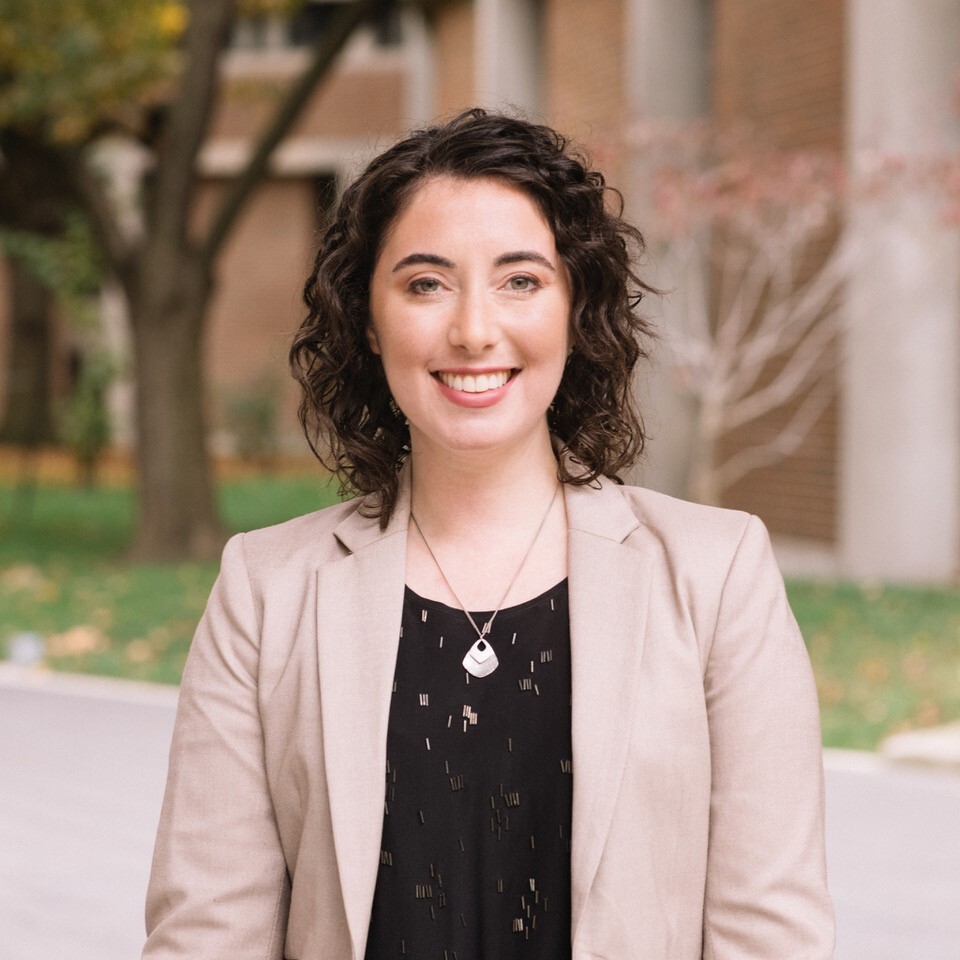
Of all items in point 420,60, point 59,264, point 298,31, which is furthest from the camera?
point 298,31

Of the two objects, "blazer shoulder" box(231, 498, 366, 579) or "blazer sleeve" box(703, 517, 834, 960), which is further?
"blazer shoulder" box(231, 498, 366, 579)

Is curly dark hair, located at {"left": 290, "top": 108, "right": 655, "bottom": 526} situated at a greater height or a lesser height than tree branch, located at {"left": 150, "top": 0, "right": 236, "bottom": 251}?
lesser

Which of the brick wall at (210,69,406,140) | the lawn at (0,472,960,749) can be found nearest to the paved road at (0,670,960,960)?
the lawn at (0,472,960,749)

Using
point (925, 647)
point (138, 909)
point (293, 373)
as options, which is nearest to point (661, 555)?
point (293, 373)

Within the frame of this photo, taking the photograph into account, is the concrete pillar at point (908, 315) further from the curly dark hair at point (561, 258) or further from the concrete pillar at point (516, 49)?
the curly dark hair at point (561, 258)

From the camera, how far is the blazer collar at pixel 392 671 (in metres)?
2.08

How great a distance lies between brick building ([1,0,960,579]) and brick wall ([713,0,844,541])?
0.02m

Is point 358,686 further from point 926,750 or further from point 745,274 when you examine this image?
point 745,274

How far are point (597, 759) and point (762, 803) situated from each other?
0.68ft

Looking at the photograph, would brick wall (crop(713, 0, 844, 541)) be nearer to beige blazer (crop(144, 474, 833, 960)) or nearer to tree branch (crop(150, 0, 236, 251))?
tree branch (crop(150, 0, 236, 251))

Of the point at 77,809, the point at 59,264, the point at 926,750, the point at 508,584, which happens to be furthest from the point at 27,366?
the point at 508,584

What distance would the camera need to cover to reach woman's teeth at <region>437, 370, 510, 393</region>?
2219 millimetres

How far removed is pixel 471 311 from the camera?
2170 mm

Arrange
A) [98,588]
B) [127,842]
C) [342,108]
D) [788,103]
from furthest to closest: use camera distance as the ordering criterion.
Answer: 1. [342,108]
2. [788,103]
3. [98,588]
4. [127,842]
